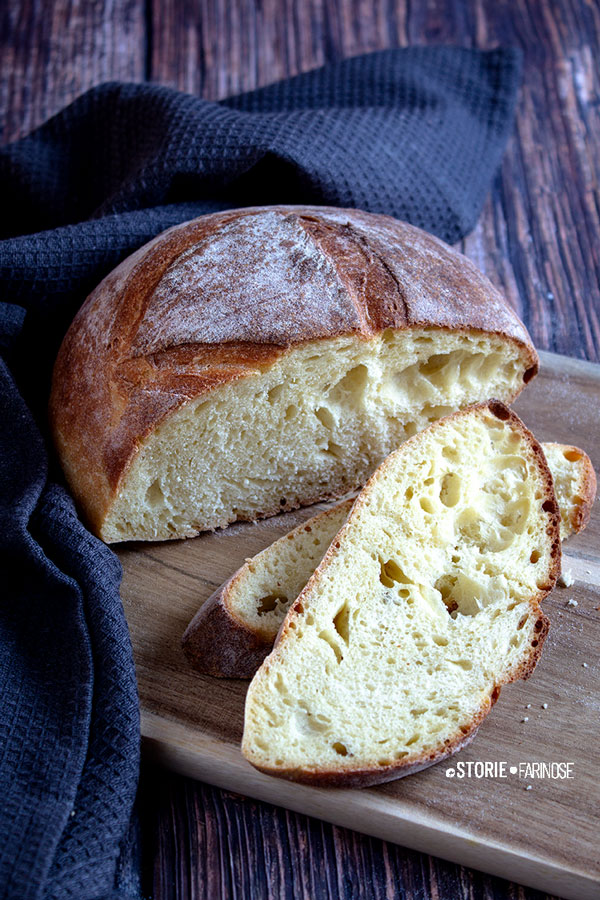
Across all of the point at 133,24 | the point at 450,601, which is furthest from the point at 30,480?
the point at 133,24

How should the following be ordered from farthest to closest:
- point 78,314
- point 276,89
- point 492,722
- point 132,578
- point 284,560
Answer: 1. point 276,89
2. point 78,314
3. point 132,578
4. point 284,560
5. point 492,722

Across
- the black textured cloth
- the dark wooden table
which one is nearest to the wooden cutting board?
the black textured cloth

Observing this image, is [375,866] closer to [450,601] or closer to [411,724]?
[411,724]

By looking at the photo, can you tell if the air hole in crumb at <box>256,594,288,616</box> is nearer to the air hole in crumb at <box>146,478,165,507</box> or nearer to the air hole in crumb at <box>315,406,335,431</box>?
the air hole in crumb at <box>146,478,165,507</box>

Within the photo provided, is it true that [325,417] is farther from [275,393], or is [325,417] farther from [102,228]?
[102,228]

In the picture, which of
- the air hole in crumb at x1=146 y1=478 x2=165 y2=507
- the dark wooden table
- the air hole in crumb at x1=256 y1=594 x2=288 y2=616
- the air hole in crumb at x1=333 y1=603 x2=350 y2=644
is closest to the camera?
the air hole in crumb at x1=333 y1=603 x2=350 y2=644

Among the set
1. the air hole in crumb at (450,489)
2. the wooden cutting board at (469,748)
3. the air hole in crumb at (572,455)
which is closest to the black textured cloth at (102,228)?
the wooden cutting board at (469,748)

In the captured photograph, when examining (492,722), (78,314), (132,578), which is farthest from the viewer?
(78,314)
